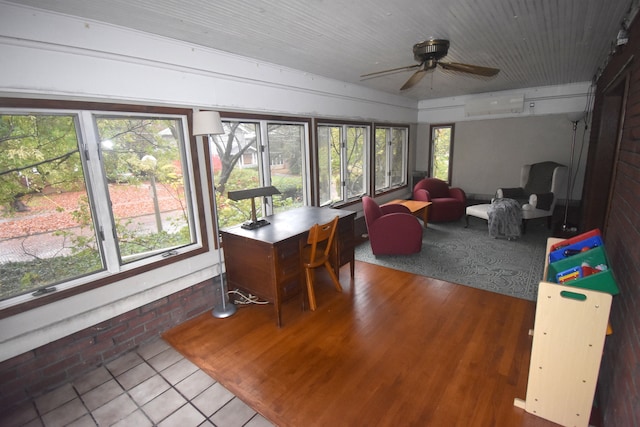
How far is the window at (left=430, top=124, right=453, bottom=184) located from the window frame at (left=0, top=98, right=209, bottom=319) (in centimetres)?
552

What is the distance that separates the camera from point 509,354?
2283 millimetres

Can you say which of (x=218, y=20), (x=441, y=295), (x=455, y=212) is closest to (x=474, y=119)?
(x=455, y=212)

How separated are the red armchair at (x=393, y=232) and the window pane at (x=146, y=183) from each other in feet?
7.58

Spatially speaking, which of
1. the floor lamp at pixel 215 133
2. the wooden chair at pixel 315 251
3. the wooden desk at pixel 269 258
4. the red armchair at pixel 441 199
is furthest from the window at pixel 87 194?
the red armchair at pixel 441 199

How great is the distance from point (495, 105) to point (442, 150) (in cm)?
137

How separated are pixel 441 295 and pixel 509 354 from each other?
932 mm

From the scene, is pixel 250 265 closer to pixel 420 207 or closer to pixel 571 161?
pixel 420 207

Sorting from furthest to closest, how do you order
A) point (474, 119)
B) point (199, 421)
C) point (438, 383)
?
point (474, 119) < point (438, 383) < point (199, 421)

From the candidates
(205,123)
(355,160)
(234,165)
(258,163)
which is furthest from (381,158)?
(205,123)

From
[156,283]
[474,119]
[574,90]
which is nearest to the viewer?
[156,283]

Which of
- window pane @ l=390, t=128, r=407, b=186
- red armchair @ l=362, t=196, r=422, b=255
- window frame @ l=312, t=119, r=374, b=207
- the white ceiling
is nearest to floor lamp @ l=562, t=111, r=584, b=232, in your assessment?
the white ceiling

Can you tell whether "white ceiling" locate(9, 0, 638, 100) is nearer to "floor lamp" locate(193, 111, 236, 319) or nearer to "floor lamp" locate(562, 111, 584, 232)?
"floor lamp" locate(193, 111, 236, 319)

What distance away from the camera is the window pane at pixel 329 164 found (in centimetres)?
454

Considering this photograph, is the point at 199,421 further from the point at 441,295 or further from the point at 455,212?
the point at 455,212
